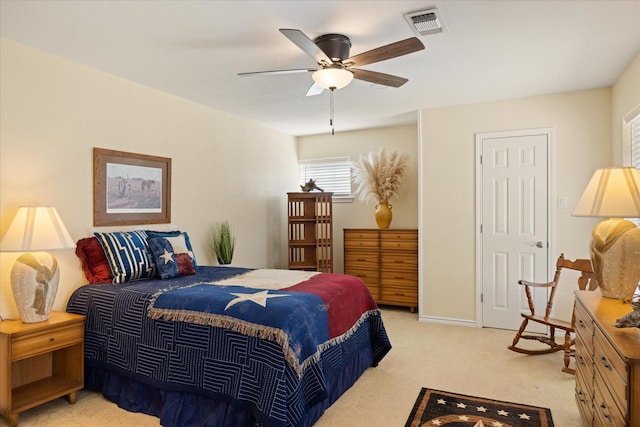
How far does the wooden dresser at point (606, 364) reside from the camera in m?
1.44

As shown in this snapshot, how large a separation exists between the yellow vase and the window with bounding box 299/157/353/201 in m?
0.78

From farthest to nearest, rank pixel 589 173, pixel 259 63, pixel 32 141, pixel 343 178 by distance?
1. pixel 343 178
2. pixel 589 173
3. pixel 259 63
4. pixel 32 141

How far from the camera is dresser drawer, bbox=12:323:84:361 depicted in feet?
8.27

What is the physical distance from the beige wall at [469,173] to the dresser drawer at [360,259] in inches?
31.5

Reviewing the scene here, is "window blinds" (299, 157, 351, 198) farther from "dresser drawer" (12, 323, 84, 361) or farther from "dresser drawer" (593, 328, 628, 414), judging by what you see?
"dresser drawer" (593, 328, 628, 414)

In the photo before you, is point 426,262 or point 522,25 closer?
point 522,25

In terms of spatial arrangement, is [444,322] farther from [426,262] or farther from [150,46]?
[150,46]

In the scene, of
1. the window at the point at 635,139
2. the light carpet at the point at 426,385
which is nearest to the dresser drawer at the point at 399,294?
the light carpet at the point at 426,385

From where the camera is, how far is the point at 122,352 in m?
2.80

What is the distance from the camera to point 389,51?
244 centimetres

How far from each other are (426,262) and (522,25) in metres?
2.87

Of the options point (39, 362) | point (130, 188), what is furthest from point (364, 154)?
point (39, 362)

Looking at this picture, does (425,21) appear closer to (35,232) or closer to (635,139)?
(635,139)

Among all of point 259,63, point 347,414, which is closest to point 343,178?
point 259,63
